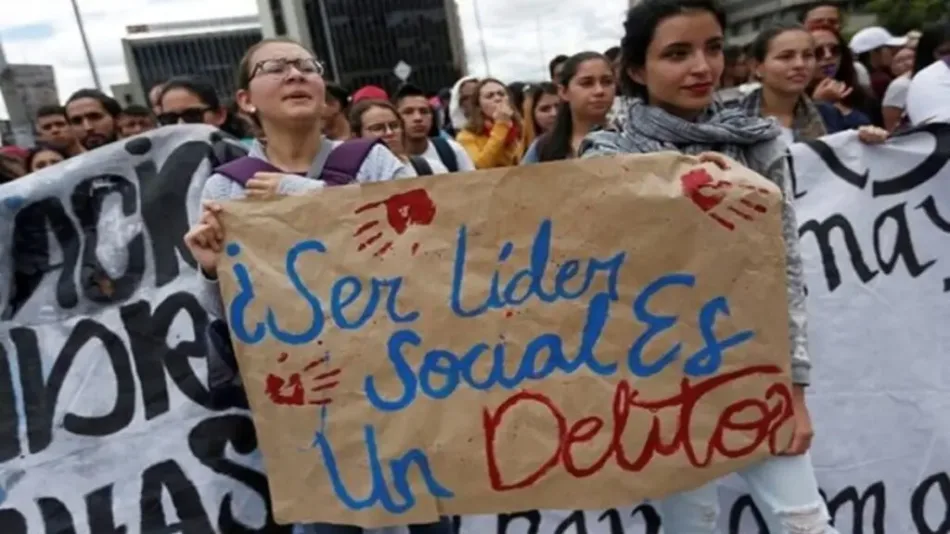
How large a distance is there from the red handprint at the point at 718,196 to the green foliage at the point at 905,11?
32.3 m

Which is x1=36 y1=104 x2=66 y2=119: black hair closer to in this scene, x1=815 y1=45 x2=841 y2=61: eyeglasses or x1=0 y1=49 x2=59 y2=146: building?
x1=0 y1=49 x2=59 y2=146: building

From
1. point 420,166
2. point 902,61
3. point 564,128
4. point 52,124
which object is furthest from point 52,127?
point 902,61

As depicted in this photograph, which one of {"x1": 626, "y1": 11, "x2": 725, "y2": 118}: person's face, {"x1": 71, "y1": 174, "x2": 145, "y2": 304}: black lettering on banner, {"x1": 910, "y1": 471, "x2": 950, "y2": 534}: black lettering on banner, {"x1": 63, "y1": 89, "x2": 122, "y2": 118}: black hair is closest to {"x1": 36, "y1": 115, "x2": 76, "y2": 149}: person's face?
{"x1": 63, "y1": 89, "x2": 122, "y2": 118}: black hair

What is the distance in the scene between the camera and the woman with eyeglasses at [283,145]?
1.70 m

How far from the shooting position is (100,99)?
399cm

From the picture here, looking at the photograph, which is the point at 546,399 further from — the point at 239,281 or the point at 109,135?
the point at 109,135

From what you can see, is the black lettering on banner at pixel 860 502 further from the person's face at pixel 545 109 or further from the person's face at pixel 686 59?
the person's face at pixel 545 109

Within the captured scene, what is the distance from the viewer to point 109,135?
393cm

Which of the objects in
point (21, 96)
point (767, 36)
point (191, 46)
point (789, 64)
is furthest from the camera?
point (191, 46)

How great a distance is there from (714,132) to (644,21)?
0.25 meters

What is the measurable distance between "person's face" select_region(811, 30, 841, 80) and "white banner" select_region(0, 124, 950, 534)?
135 cm

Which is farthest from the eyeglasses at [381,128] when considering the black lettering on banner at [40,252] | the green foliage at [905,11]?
the green foliage at [905,11]

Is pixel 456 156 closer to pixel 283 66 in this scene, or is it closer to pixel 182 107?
pixel 182 107

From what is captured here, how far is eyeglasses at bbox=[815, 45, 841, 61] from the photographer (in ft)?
11.1
